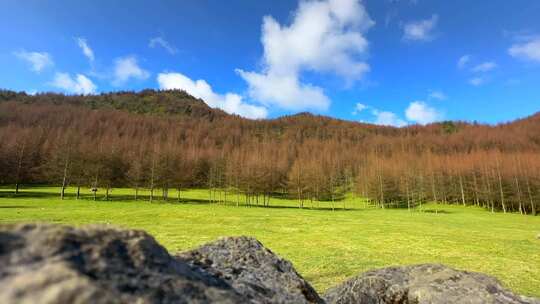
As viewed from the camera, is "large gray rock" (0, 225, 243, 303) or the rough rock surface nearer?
"large gray rock" (0, 225, 243, 303)

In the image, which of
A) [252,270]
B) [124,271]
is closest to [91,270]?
[124,271]

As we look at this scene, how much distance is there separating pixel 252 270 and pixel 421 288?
2911 millimetres

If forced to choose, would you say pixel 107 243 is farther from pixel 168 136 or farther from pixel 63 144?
pixel 168 136

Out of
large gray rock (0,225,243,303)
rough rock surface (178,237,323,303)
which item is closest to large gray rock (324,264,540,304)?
rough rock surface (178,237,323,303)

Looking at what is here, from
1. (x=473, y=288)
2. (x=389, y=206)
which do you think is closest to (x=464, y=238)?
(x=473, y=288)

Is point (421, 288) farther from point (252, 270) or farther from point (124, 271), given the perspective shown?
point (124, 271)

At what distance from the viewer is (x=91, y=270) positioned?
1658 millimetres

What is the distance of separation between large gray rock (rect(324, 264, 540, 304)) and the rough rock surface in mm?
1907

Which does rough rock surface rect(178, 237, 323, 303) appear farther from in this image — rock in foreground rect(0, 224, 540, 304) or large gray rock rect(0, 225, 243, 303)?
large gray rock rect(0, 225, 243, 303)

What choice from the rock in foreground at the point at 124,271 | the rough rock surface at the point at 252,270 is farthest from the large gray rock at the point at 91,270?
the rough rock surface at the point at 252,270

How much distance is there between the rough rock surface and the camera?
9.41 ft

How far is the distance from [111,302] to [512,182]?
91.0 metres

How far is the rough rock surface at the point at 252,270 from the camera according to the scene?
2869mm

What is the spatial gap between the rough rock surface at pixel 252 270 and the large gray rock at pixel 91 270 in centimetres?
60
